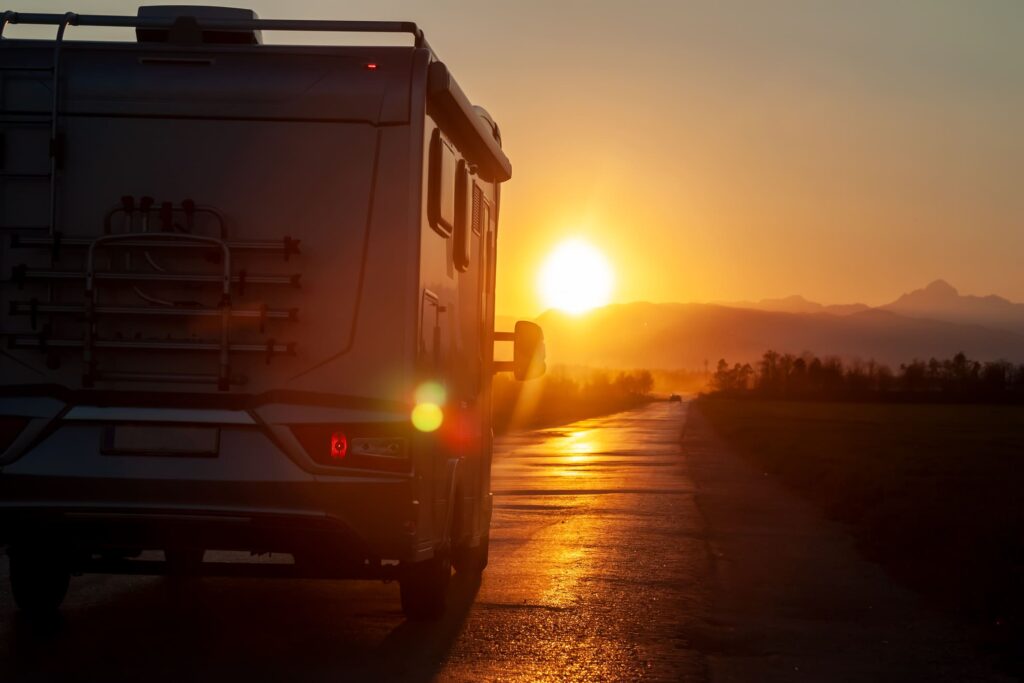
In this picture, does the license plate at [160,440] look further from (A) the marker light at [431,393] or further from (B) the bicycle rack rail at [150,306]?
(A) the marker light at [431,393]

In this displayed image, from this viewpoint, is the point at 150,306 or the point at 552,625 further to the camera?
the point at 552,625

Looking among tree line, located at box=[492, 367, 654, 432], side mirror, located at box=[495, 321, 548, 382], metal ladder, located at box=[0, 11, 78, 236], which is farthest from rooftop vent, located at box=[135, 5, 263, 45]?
tree line, located at box=[492, 367, 654, 432]

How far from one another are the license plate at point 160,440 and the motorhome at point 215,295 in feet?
0.03

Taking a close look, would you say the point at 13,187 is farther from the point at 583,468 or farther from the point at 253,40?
the point at 583,468

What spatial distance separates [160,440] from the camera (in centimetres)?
754

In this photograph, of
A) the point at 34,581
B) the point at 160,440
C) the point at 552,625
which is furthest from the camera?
the point at 552,625

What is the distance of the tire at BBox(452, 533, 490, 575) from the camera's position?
10.9m

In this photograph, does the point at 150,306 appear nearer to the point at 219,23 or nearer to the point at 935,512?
the point at 219,23

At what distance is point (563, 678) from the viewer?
24.5ft

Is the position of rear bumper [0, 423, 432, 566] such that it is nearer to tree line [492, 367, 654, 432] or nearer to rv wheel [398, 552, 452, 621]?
rv wheel [398, 552, 452, 621]

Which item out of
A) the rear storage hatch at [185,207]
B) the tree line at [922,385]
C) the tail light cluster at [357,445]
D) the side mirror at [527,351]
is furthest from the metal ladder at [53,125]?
the tree line at [922,385]

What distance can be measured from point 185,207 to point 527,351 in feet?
15.3

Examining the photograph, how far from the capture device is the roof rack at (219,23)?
791 centimetres

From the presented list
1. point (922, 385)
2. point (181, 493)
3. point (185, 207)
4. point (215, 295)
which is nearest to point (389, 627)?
point (181, 493)
